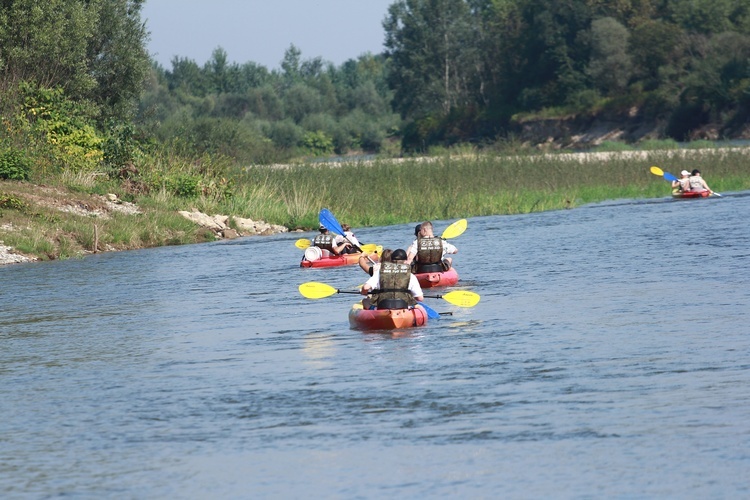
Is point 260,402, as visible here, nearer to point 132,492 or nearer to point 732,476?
point 132,492

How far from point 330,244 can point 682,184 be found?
17195 mm

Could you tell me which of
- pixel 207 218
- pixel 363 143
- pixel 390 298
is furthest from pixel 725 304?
pixel 363 143

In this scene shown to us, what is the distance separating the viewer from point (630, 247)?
27.2 m

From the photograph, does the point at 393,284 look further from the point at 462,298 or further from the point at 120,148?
the point at 120,148

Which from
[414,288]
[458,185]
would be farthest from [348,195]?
[414,288]

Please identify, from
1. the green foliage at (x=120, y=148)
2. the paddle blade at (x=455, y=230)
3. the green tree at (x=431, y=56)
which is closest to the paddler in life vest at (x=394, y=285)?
the paddle blade at (x=455, y=230)

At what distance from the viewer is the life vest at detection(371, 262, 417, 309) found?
662 inches

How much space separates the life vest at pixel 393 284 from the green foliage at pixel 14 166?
19.8m

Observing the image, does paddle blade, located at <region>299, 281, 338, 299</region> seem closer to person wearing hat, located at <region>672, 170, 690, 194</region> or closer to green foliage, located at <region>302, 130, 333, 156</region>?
person wearing hat, located at <region>672, 170, 690, 194</region>

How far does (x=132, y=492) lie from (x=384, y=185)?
3051cm

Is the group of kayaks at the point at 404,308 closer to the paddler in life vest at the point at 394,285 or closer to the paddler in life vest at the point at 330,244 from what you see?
the paddler in life vest at the point at 394,285

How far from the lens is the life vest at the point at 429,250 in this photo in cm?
2134

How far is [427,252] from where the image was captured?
70.3 ft

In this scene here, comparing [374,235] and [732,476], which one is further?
[374,235]
